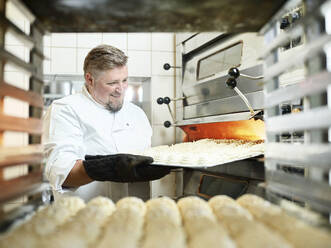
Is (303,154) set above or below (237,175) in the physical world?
above

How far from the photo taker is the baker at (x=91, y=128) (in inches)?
71.9

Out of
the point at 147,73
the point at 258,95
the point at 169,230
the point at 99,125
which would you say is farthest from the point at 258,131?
the point at 147,73

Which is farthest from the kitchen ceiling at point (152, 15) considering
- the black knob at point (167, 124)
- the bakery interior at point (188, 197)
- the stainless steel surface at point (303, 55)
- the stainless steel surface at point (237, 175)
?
the black knob at point (167, 124)

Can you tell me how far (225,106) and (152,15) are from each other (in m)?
1.40

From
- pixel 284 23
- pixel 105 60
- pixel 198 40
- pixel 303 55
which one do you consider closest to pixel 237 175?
pixel 284 23

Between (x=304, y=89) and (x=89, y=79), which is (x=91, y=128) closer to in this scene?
(x=89, y=79)

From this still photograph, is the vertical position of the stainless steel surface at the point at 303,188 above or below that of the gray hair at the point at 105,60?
below

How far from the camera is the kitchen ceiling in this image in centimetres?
68

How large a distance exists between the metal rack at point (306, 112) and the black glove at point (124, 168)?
25.7 inches

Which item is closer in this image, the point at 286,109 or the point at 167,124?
the point at 286,109

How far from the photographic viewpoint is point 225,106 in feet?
6.78

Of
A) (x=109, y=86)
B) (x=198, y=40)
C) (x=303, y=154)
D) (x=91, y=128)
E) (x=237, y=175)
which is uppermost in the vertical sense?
(x=198, y=40)

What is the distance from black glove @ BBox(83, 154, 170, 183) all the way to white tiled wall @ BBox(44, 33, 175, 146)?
189cm

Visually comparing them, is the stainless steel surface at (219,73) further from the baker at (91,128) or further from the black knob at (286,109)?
the baker at (91,128)
